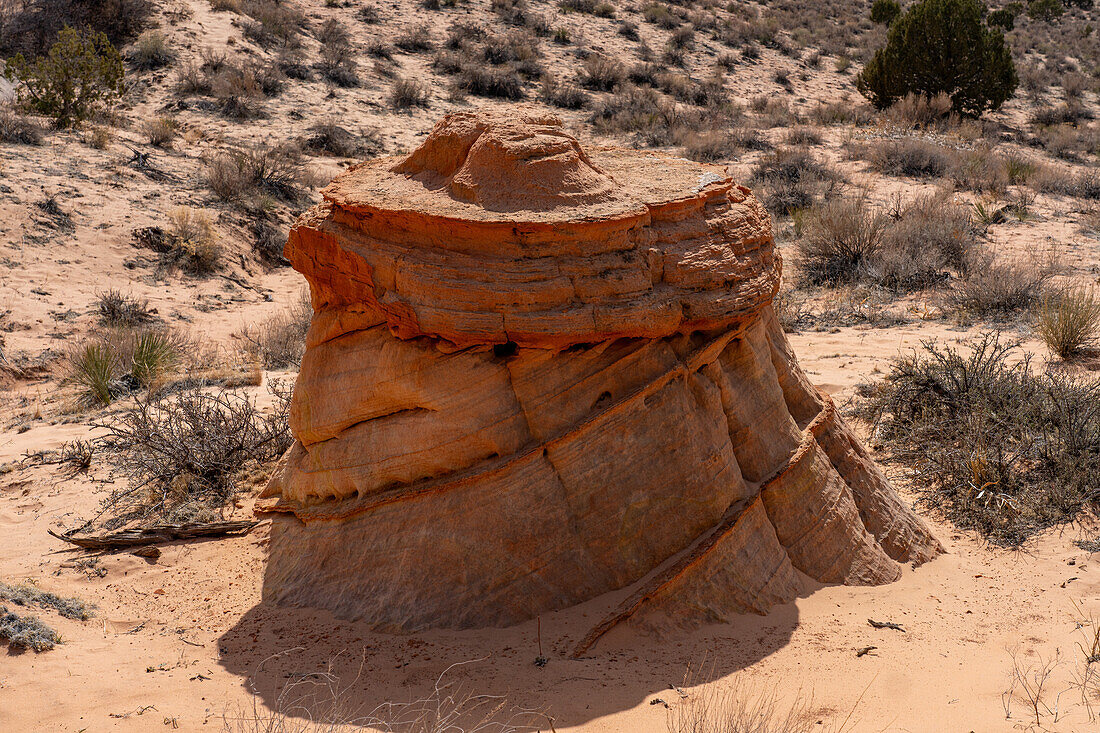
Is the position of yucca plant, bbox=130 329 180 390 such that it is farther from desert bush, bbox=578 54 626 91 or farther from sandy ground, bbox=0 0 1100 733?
desert bush, bbox=578 54 626 91

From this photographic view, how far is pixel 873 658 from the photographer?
3225mm

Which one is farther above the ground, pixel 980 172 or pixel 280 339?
pixel 980 172

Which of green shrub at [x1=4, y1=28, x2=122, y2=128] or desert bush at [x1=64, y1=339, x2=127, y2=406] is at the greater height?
green shrub at [x1=4, y1=28, x2=122, y2=128]

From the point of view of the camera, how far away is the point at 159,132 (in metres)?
12.2

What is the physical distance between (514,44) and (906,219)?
1186 cm

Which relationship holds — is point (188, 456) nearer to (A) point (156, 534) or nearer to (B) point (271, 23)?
(A) point (156, 534)

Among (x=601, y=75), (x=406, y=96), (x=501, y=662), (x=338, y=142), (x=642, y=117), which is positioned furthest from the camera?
(x=601, y=75)

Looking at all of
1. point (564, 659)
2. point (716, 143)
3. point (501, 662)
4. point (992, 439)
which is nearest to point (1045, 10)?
point (716, 143)

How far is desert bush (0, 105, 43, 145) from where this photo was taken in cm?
1084

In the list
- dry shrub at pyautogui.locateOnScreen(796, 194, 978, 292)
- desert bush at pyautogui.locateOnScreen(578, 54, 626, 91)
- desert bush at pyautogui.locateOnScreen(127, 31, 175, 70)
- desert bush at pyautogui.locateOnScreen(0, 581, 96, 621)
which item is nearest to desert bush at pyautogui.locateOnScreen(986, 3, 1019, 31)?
desert bush at pyautogui.locateOnScreen(578, 54, 626, 91)

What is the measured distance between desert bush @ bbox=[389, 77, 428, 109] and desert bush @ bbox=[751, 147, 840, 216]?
6615 mm

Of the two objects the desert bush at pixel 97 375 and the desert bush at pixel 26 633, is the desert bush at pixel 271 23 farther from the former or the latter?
the desert bush at pixel 26 633

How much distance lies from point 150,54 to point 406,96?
4.52m

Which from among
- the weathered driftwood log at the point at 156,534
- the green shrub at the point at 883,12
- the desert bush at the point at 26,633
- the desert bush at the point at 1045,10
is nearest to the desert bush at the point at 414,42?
the green shrub at the point at 883,12
